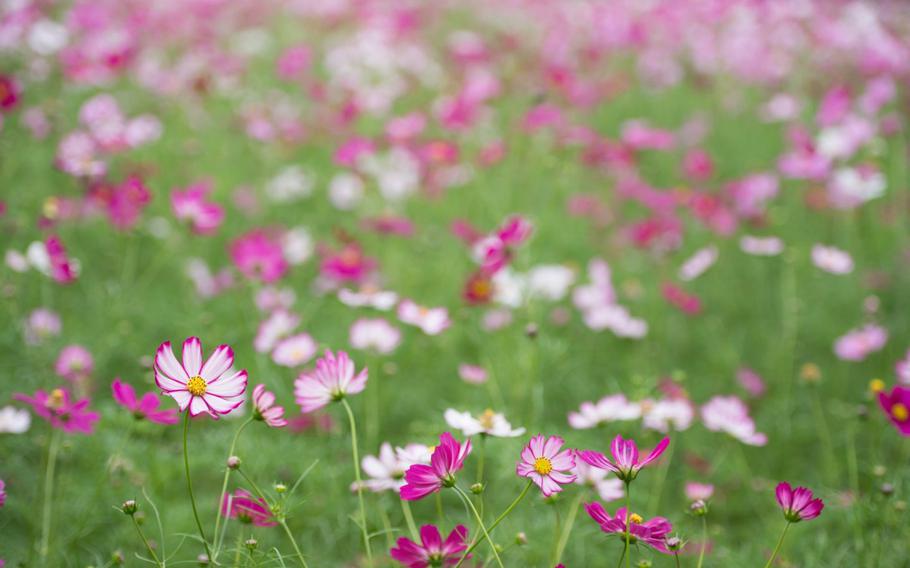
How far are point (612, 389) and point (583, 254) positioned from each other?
0.88 metres

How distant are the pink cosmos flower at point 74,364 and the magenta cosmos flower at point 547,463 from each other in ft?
3.40

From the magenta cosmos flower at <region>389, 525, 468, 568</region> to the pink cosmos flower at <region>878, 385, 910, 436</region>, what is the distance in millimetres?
712

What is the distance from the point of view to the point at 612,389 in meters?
1.85

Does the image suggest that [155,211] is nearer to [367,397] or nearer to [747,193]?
[367,397]

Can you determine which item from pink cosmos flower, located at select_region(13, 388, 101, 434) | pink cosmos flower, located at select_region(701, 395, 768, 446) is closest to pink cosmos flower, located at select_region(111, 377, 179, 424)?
pink cosmos flower, located at select_region(13, 388, 101, 434)

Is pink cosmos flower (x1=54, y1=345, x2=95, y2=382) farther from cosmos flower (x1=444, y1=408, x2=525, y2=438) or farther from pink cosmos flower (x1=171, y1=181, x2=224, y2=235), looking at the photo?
cosmos flower (x1=444, y1=408, x2=525, y2=438)

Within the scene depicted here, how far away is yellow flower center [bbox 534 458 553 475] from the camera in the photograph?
860mm

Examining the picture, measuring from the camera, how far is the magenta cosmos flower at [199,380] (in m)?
0.81

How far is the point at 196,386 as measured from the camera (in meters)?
0.84

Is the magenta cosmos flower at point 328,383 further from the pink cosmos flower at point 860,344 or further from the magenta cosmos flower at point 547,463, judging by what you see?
the pink cosmos flower at point 860,344

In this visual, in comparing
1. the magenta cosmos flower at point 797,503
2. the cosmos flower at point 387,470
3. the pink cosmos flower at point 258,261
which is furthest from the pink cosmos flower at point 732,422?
the pink cosmos flower at point 258,261

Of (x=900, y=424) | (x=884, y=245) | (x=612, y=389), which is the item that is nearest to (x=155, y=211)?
(x=612, y=389)

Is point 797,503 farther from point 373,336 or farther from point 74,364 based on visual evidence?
point 74,364

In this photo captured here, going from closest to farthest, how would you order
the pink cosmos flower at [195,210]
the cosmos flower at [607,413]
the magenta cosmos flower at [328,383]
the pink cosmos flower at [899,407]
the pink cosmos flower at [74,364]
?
the magenta cosmos flower at [328,383], the pink cosmos flower at [899,407], the cosmos flower at [607,413], the pink cosmos flower at [74,364], the pink cosmos flower at [195,210]
